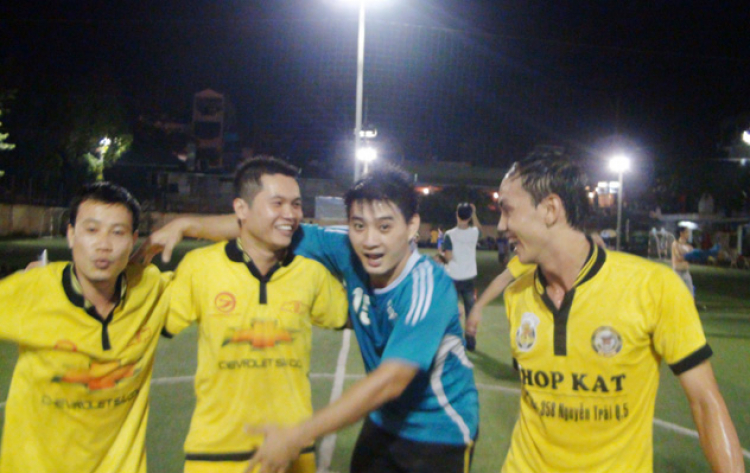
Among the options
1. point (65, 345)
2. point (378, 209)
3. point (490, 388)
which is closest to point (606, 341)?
point (378, 209)

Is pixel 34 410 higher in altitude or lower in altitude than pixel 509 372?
higher

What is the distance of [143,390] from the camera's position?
9.68 feet

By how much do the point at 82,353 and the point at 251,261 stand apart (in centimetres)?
87

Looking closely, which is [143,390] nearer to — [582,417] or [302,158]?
[582,417]

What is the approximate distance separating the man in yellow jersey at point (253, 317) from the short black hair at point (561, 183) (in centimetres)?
122

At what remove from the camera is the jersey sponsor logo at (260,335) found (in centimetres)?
294

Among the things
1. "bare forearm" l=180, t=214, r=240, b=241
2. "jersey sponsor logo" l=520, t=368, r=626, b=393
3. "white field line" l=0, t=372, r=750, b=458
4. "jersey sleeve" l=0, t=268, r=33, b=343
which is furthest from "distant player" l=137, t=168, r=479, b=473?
"white field line" l=0, t=372, r=750, b=458

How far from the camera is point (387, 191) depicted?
2.68 m

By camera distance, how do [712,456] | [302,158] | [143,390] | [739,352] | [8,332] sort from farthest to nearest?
[302,158]
[739,352]
[143,390]
[8,332]
[712,456]

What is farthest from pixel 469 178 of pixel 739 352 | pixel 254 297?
pixel 254 297

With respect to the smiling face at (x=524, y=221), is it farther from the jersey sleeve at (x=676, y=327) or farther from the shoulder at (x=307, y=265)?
the shoulder at (x=307, y=265)

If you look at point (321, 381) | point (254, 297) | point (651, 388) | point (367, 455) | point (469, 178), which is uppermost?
point (469, 178)

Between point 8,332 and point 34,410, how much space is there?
0.36 metres

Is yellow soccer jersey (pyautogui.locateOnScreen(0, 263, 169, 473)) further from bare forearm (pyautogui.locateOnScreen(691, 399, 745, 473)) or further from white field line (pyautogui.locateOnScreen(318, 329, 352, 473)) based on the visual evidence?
bare forearm (pyautogui.locateOnScreen(691, 399, 745, 473))
